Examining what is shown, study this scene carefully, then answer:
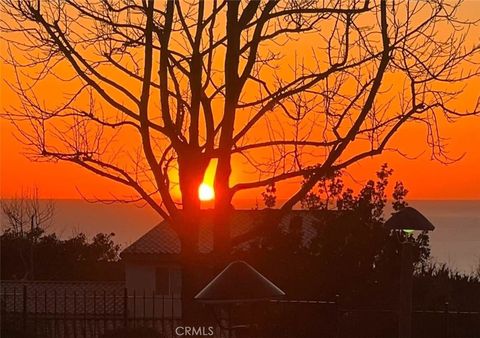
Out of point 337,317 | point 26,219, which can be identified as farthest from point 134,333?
point 26,219

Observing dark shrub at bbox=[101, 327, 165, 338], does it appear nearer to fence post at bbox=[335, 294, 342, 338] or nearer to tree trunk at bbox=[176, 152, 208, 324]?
fence post at bbox=[335, 294, 342, 338]

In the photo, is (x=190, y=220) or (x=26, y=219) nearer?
(x=190, y=220)

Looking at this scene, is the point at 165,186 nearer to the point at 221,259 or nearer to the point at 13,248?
the point at 221,259

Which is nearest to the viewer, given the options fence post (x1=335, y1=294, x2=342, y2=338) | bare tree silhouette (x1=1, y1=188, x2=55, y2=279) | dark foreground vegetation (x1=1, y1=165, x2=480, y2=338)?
fence post (x1=335, y1=294, x2=342, y2=338)

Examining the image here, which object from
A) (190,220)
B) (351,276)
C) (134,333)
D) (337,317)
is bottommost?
(134,333)

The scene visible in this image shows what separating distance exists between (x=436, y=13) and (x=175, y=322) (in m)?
6.98

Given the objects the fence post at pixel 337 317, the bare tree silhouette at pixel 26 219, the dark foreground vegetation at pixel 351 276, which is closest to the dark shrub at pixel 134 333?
the dark foreground vegetation at pixel 351 276

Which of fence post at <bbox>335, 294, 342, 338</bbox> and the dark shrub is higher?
fence post at <bbox>335, 294, 342, 338</bbox>

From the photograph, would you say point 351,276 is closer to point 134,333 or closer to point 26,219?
point 134,333

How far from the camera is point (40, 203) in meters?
32.8

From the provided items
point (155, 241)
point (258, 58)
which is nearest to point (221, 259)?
point (258, 58)

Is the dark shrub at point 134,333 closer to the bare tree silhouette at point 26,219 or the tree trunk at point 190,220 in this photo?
the tree trunk at point 190,220

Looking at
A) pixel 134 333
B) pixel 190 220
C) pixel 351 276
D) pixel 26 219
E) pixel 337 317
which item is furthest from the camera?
pixel 26 219

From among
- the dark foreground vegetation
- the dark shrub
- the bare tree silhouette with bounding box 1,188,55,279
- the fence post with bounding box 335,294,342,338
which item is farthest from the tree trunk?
the bare tree silhouette with bounding box 1,188,55,279
